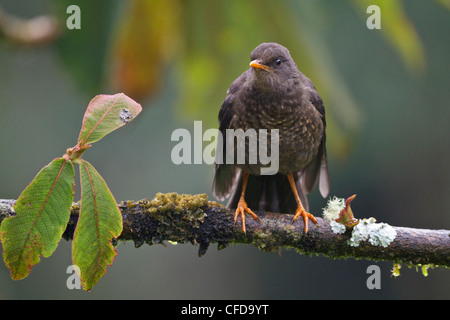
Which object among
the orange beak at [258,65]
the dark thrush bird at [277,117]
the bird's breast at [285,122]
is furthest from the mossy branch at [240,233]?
the orange beak at [258,65]

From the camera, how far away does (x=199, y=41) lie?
280 centimetres

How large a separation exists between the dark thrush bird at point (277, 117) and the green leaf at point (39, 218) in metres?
1.76

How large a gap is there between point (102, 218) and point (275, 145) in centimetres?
208

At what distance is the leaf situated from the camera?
1.82m

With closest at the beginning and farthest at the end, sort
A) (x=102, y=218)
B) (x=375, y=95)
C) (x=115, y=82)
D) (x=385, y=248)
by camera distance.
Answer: (x=102, y=218) → (x=115, y=82) → (x=385, y=248) → (x=375, y=95)

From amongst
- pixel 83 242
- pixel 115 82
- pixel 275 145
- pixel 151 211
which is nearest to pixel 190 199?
pixel 151 211

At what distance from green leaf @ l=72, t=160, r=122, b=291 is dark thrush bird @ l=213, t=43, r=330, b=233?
5.47ft

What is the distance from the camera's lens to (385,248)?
2.93 m

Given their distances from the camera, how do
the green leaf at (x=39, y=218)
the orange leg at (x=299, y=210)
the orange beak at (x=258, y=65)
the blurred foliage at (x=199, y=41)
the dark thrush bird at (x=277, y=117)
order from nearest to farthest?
the green leaf at (x=39, y=218) → the blurred foliage at (x=199, y=41) → the orange leg at (x=299, y=210) → the orange beak at (x=258, y=65) → the dark thrush bird at (x=277, y=117)

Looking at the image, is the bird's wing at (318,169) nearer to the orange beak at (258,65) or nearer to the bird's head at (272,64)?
the bird's head at (272,64)

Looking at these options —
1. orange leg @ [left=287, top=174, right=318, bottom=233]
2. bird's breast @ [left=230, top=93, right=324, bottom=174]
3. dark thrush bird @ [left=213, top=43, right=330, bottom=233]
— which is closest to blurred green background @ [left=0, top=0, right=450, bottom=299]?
orange leg @ [left=287, top=174, right=318, bottom=233]

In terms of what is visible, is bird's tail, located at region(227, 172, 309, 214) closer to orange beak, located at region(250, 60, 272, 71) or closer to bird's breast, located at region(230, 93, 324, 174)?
bird's breast, located at region(230, 93, 324, 174)

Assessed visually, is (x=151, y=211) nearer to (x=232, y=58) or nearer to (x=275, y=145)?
(x=232, y=58)

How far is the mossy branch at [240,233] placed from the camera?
2.88 m
